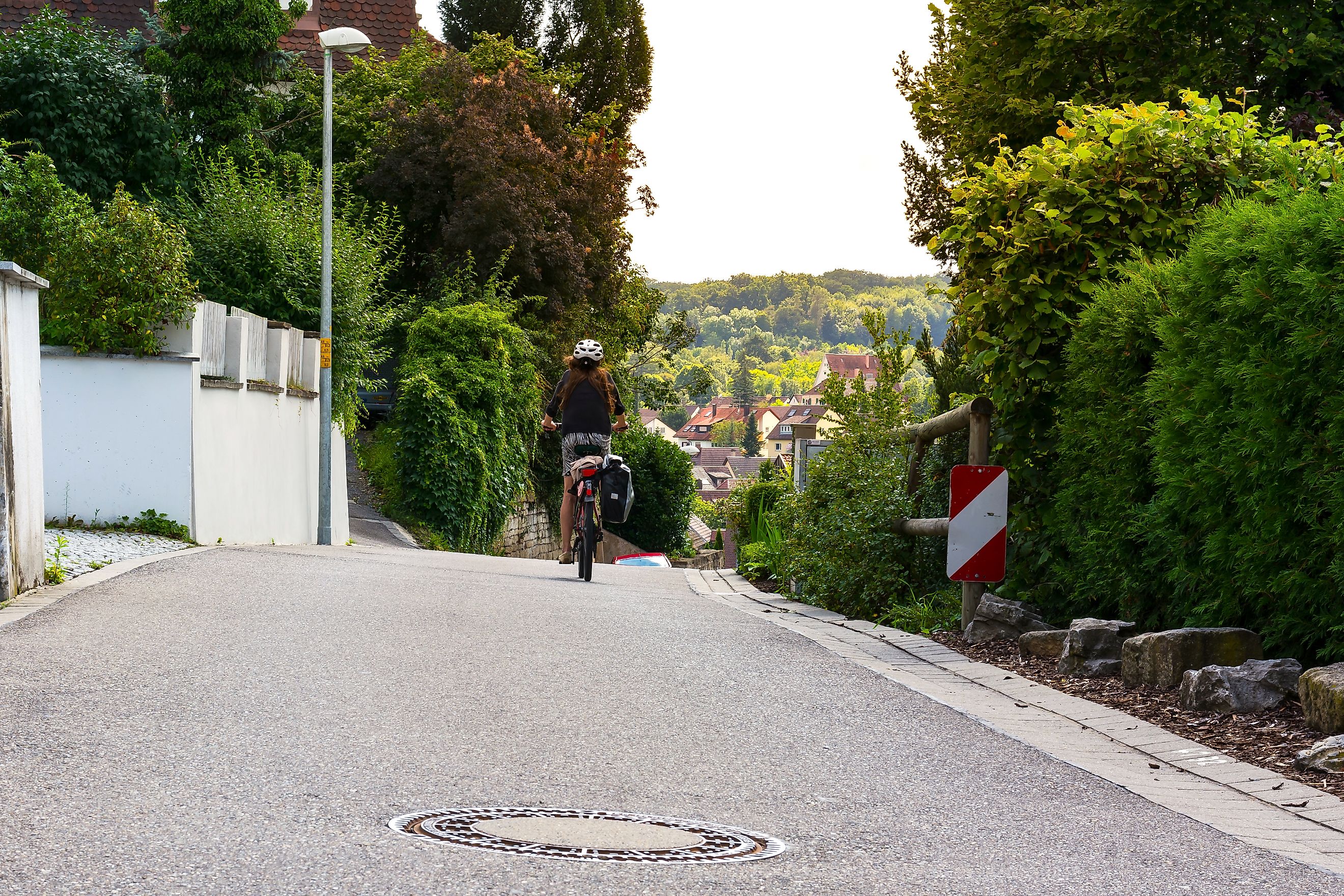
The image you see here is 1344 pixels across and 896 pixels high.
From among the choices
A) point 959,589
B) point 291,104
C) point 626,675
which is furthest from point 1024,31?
point 291,104

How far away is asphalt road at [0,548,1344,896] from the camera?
370 centimetres

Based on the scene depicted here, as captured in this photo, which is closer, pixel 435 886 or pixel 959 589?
pixel 435 886

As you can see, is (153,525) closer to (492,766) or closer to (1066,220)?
(1066,220)

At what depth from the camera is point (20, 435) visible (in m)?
8.31

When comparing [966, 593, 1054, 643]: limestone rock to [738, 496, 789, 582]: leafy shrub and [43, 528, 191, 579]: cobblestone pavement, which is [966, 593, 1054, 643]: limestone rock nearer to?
[738, 496, 789, 582]: leafy shrub

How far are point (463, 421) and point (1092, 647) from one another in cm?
1852

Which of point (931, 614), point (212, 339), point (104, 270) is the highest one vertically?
point (104, 270)

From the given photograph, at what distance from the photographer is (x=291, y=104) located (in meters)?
33.3

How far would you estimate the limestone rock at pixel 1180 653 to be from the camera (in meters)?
6.22

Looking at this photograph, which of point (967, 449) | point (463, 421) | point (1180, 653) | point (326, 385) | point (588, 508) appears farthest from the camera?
point (463, 421)

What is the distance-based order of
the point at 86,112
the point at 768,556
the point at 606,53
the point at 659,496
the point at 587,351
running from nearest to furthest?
1. the point at 587,351
2. the point at 768,556
3. the point at 86,112
4. the point at 606,53
5. the point at 659,496

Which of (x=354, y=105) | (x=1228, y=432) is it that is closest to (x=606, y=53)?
(x=354, y=105)

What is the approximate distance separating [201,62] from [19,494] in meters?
22.9

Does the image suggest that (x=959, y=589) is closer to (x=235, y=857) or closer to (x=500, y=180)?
(x=235, y=857)
